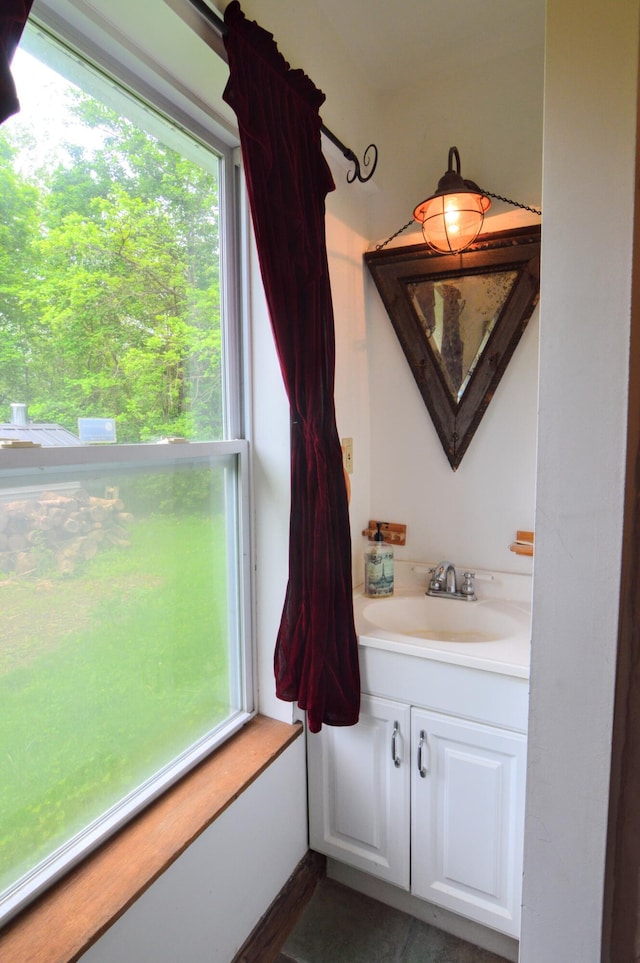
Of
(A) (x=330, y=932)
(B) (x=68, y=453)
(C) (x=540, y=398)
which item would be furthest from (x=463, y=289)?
(A) (x=330, y=932)

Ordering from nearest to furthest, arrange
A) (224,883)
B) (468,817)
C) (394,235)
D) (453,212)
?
(224,883) → (468,817) → (453,212) → (394,235)

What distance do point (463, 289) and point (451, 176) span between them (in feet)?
1.08

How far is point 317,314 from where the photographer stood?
1253 millimetres

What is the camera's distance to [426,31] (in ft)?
5.00

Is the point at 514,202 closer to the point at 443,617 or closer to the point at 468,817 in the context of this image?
the point at 443,617

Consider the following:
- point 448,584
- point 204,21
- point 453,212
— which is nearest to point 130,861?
point 448,584

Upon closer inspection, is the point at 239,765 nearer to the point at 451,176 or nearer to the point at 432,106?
the point at 451,176

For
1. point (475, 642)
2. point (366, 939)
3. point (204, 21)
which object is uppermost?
point (204, 21)

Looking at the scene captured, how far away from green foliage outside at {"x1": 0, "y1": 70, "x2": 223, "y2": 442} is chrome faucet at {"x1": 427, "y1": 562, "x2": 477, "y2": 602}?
2.93ft

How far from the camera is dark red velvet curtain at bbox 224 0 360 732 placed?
1.12 metres

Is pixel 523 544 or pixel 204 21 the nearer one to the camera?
pixel 204 21

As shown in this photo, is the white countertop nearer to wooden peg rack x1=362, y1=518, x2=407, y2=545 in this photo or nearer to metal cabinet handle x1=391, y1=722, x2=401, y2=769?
wooden peg rack x1=362, y1=518, x2=407, y2=545

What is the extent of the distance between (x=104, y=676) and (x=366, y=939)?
3.48 ft

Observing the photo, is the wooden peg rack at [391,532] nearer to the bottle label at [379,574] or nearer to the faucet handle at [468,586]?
the bottle label at [379,574]
